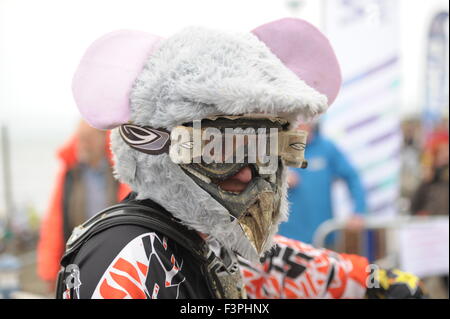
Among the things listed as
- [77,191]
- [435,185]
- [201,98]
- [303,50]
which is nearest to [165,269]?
[201,98]

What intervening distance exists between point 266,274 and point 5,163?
76.9 inches

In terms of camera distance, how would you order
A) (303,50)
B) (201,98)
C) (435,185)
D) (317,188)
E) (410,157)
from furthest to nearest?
(410,157) → (435,185) → (317,188) → (303,50) → (201,98)

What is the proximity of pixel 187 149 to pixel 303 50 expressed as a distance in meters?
0.38

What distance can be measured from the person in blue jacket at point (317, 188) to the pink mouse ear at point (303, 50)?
1674mm

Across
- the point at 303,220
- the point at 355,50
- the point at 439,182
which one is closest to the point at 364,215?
the point at 303,220

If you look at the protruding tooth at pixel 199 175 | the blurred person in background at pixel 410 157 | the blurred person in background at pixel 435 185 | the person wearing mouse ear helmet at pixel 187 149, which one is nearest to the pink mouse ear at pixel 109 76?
the person wearing mouse ear helmet at pixel 187 149

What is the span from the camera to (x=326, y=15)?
10.5ft

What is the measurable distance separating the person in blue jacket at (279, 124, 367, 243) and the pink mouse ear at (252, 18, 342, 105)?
167cm

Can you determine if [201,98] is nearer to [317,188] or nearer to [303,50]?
[303,50]

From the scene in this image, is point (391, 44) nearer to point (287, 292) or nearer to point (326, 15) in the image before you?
point (326, 15)

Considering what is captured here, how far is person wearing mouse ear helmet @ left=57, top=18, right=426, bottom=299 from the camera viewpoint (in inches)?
37.3

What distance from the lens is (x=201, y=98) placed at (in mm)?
955

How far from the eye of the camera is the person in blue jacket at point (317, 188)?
2.87 metres

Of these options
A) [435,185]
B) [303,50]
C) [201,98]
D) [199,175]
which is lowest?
[199,175]
